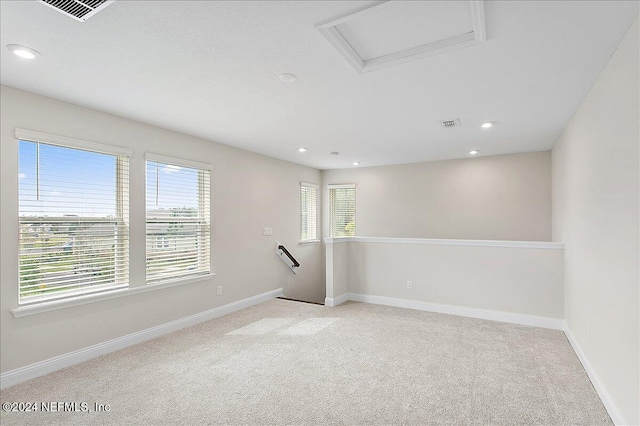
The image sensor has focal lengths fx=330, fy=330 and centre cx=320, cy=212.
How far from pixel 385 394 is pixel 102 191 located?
10.8 ft

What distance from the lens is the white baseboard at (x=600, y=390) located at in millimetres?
2104

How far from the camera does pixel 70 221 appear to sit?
311cm

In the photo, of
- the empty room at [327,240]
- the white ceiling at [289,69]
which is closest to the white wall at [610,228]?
the empty room at [327,240]

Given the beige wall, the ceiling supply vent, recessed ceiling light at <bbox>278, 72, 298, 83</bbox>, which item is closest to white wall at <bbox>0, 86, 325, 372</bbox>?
the beige wall

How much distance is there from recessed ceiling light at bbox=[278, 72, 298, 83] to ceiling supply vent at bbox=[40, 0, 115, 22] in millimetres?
1164

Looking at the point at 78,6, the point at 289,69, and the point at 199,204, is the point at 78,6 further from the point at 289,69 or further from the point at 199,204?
the point at 199,204

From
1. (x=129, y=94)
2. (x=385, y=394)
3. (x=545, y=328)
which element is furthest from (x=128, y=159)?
(x=545, y=328)

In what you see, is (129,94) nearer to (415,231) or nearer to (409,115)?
(409,115)

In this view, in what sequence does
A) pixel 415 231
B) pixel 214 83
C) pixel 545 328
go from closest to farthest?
pixel 214 83 → pixel 545 328 → pixel 415 231

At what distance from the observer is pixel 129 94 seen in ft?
9.57

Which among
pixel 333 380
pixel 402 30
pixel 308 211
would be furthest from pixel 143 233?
pixel 308 211

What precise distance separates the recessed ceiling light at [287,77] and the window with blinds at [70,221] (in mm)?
2122

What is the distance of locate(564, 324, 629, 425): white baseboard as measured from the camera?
2.10 metres

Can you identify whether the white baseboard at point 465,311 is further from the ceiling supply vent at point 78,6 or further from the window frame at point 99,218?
the ceiling supply vent at point 78,6
